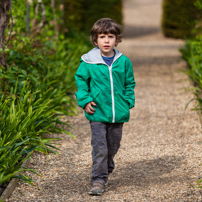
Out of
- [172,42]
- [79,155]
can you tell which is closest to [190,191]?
[79,155]

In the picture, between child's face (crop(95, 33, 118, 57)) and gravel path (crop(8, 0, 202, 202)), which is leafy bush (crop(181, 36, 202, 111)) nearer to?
gravel path (crop(8, 0, 202, 202))

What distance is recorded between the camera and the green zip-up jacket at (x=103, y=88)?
331 cm

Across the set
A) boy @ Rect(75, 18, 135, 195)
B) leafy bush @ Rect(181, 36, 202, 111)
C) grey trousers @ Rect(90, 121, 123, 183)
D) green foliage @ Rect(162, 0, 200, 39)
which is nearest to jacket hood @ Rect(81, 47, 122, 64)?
boy @ Rect(75, 18, 135, 195)

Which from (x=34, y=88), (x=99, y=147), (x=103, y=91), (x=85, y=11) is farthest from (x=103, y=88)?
(x=85, y=11)

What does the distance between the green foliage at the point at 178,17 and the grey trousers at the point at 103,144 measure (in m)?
11.2

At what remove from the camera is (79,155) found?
14.3 ft

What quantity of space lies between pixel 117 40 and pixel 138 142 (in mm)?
1741

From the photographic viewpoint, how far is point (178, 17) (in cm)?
1455

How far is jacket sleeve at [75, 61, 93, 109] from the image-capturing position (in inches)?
130

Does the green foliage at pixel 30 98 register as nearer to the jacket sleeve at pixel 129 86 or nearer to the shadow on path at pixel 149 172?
the shadow on path at pixel 149 172

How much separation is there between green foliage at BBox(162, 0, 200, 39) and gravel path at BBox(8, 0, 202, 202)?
717 centimetres

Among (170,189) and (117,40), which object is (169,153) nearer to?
(170,189)

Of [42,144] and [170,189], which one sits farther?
[42,144]

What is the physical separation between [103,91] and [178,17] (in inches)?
469
